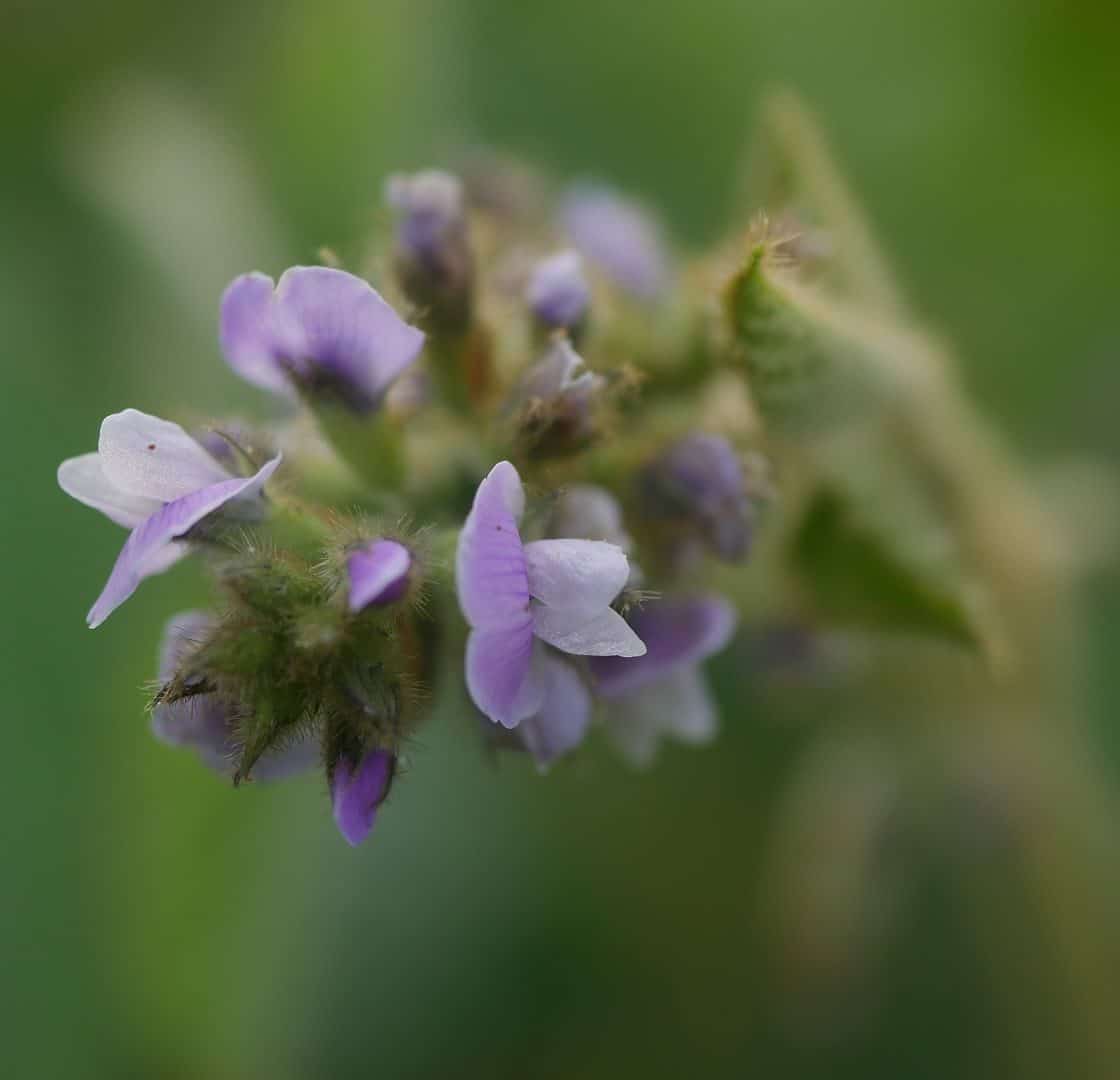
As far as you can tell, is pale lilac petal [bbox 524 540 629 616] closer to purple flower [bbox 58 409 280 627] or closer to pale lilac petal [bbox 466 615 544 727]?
pale lilac petal [bbox 466 615 544 727]

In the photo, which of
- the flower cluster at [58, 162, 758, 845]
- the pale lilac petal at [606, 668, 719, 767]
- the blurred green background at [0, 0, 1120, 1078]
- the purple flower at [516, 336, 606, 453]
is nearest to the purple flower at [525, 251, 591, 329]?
the flower cluster at [58, 162, 758, 845]

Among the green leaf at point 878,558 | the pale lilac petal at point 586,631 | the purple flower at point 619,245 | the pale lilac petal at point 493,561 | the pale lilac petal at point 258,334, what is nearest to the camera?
the pale lilac petal at point 493,561

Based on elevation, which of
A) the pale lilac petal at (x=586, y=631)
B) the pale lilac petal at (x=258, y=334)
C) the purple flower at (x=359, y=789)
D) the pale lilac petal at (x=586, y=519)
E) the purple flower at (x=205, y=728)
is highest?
the pale lilac petal at (x=258, y=334)

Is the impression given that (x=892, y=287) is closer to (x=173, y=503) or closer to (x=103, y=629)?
(x=173, y=503)

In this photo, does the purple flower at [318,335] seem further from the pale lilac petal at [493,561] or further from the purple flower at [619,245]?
the purple flower at [619,245]

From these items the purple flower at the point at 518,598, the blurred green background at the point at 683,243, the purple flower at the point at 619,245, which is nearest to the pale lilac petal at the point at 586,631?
the purple flower at the point at 518,598
